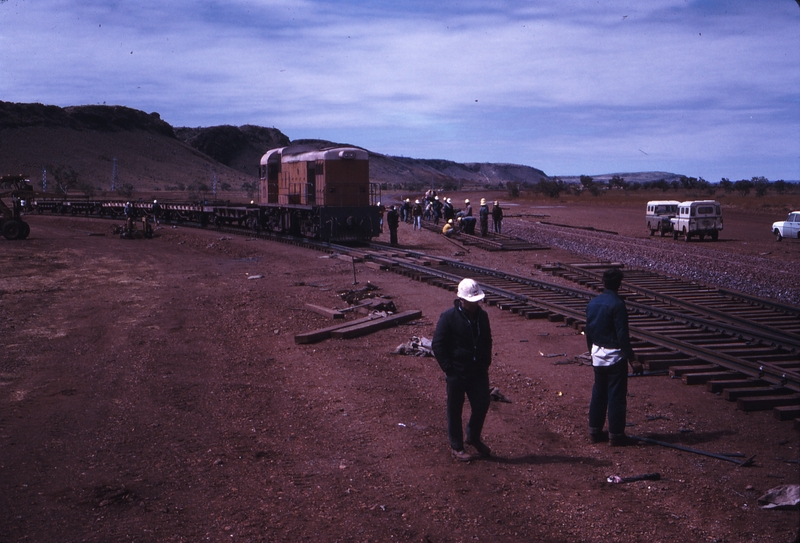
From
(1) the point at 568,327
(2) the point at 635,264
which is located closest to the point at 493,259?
(2) the point at 635,264

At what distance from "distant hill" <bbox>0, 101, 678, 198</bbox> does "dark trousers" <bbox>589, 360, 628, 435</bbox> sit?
9226cm

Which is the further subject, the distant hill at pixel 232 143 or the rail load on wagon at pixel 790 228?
the distant hill at pixel 232 143

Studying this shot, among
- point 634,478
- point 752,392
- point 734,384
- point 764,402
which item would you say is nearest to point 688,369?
point 734,384

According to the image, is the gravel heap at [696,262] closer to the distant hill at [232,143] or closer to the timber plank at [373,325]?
the timber plank at [373,325]

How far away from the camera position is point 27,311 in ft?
50.5

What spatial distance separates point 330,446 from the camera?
7.03 meters

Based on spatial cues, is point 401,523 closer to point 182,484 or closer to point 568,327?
point 182,484

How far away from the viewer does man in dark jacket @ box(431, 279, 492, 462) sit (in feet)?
20.9

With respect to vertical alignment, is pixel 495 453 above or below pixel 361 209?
below

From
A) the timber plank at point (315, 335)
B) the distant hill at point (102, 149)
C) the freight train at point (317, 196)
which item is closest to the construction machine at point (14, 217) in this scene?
the freight train at point (317, 196)

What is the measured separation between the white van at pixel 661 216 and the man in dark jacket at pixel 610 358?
3122 centimetres

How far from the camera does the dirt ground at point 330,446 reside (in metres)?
5.33

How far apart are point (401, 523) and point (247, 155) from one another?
6535 inches

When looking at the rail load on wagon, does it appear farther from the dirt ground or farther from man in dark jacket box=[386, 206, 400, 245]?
the dirt ground
